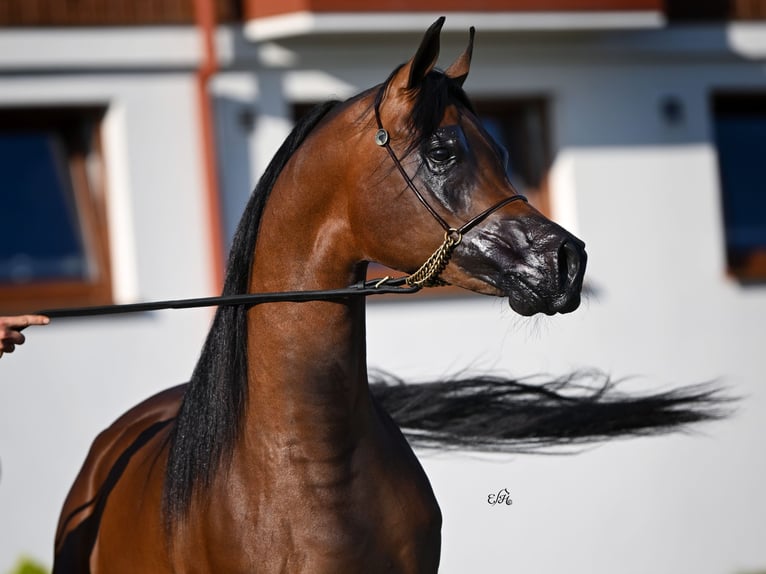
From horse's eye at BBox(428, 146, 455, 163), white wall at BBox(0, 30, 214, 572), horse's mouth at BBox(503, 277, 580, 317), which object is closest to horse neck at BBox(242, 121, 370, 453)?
horse's eye at BBox(428, 146, 455, 163)

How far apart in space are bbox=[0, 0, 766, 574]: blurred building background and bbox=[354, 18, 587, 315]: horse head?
165 inches

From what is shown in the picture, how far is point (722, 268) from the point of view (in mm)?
9172

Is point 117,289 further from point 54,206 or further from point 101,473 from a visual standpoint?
point 101,473

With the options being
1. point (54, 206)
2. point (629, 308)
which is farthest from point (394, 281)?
point (629, 308)

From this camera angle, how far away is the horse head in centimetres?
294

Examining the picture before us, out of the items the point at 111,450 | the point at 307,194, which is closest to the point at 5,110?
the point at 111,450

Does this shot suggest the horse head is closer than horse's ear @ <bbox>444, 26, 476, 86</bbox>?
Yes

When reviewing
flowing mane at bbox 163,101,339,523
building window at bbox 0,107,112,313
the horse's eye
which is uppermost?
building window at bbox 0,107,112,313

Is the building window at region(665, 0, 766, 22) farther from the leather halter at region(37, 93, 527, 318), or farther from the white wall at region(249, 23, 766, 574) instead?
the leather halter at region(37, 93, 527, 318)

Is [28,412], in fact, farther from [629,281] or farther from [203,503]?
[203,503]

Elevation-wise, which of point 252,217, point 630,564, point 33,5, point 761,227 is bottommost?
point 630,564

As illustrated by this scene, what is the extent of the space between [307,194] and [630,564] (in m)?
6.23

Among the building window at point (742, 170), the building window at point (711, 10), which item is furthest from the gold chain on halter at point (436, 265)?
the building window at point (742, 170)

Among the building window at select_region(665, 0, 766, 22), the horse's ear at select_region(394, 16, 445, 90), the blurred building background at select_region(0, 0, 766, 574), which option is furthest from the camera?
the building window at select_region(665, 0, 766, 22)
